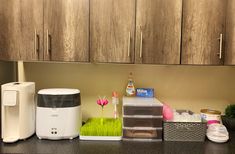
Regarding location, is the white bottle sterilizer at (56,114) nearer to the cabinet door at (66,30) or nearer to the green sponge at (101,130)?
the green sponge at (101,130)

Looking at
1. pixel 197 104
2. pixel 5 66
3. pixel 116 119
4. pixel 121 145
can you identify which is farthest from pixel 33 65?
pixel 197 104

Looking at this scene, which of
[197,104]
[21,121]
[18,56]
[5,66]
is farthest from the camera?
[197,104]

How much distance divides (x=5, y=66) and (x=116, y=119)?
96cm

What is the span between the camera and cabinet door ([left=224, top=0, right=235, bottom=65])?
130 cm

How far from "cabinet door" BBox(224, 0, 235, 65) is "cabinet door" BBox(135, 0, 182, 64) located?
0.30 m

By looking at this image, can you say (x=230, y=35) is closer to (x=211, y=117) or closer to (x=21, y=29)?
(x=211, y=117)

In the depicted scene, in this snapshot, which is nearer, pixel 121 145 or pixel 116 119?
pixel 121 145

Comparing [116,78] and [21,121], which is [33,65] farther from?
[116,78]

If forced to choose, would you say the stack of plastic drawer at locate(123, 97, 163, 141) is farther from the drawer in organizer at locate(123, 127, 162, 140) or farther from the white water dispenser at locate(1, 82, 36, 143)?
the white water dispenser at locate(1, 82, 36, 143)

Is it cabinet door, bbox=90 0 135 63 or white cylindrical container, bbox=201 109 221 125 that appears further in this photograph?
white cylindrical container, bbox=201 109 221 125

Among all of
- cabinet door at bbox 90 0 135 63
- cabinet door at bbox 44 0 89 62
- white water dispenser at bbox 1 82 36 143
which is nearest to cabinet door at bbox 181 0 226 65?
cabinet door at bbox 90 0 135 63

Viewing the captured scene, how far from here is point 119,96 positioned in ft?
5.69

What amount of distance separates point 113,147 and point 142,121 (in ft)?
0.88

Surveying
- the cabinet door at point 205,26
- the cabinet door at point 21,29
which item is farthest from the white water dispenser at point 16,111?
the cabinet door at point 205,26
